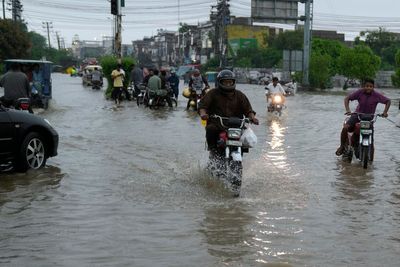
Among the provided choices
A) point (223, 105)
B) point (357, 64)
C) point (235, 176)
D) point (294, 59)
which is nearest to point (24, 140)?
point (223, 105)

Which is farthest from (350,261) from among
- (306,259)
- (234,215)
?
(234,215)

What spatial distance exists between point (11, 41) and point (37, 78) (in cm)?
3800

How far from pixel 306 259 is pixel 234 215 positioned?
169 cm

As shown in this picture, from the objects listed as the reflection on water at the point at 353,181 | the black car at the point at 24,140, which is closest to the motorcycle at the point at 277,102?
the reflection on water at the point at 353,181

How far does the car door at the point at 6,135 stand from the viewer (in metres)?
9.04

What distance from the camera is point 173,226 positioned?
639 centimetres

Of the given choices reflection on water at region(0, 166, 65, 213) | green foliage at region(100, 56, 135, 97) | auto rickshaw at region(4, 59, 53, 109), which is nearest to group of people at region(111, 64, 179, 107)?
green foliage at region(100, 56, 135, 97)

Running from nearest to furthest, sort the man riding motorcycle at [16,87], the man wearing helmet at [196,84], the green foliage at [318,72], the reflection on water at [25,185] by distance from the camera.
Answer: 1. the reflection on water at [25,185]
2. the man riding motorcycle at [16,87]
3. the man wearing helmet at [196,84]
4. the green foliage at [318,72]

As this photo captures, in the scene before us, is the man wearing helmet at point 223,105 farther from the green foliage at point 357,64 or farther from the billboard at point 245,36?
the billboard at point 245,36

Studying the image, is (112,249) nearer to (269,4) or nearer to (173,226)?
(173,226)

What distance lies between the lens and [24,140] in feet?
30.8

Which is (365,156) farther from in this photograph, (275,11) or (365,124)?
(275,11)

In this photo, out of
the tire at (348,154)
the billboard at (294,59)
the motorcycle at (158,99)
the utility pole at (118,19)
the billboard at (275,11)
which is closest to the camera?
the tire at (348,154)

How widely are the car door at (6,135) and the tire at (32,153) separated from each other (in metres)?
0.20
